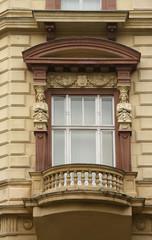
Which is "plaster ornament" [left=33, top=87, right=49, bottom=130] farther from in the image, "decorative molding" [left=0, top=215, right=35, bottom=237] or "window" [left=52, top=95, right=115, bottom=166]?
"decorative molding" [left=0, top=215, right=35, bottom=237]

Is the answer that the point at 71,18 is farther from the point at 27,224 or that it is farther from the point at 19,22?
the point at 27,224

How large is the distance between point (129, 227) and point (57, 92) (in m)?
4.82

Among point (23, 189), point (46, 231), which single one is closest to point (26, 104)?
point (23, 189)

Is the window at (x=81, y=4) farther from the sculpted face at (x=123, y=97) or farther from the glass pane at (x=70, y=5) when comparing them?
the sculpted face at (x=123, y=97)

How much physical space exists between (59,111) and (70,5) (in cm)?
383

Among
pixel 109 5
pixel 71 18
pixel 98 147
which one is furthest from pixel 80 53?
pixel 98 147

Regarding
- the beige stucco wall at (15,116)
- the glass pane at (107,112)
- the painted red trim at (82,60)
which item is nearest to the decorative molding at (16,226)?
the beige stucco wall at (15,116)

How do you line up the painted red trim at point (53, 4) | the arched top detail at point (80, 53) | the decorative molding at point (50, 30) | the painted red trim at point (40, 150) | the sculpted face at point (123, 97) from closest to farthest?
the painted red trim at point (40, 150) → the sculpted face at point (123, 97) → the arched top detail at point (80, 53) → the decorative molding at point (50, 30) → the painted red trim at point (53, 4)

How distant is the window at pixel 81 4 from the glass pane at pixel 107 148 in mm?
4465

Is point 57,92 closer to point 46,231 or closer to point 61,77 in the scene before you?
point 61,77

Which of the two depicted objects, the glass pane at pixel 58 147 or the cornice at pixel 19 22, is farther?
the cornice at pixel 19 22

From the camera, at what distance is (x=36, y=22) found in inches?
890

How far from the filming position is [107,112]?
72.1 feet

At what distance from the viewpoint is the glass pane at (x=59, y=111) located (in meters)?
21.9
